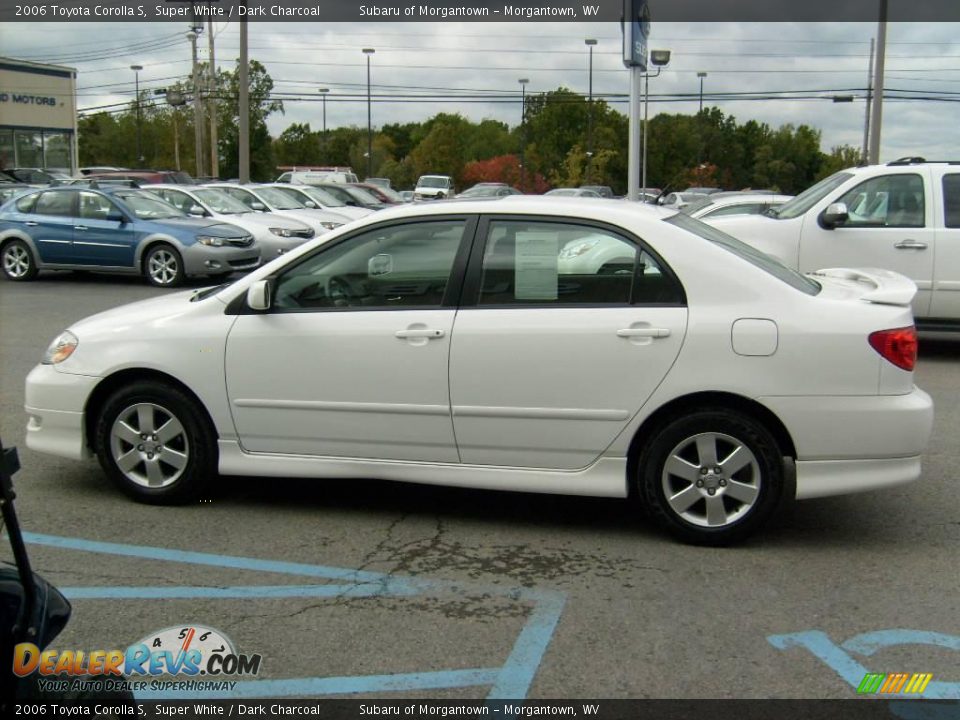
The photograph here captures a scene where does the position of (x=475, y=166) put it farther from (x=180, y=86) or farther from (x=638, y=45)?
(x=638, y=45)

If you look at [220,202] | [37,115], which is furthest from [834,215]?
[37,115]

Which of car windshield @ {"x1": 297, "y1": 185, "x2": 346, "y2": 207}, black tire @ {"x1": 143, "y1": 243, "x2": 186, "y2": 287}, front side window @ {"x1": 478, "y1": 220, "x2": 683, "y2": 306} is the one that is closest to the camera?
front side window @ {"x1": 478, "y1": 220, "x2": 683, "y2": 306}

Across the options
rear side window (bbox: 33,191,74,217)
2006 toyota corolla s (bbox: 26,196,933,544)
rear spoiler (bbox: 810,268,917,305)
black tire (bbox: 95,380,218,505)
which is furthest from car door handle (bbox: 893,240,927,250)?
rear side window (bbox: 33,191,74,217)

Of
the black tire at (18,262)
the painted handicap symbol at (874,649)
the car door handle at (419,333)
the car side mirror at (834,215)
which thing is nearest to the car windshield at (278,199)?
the black tire at (18,262)

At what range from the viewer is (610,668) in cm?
357

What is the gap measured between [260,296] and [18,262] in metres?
14.0

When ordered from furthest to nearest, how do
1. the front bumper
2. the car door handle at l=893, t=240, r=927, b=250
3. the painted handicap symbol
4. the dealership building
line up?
the dealership building
the car door handle at l=893, t=240, r=927, b=250
the front bumper
the painted handicap symbol

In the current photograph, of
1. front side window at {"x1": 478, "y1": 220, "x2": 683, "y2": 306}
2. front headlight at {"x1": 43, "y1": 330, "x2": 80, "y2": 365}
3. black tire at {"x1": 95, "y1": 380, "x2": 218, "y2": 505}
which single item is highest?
front side window at {"x1": 478, "y1": 220, "x2": 683, "y2": 306}

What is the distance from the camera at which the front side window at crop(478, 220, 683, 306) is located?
4.80 m

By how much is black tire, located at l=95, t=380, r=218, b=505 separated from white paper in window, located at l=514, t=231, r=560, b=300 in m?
1.79

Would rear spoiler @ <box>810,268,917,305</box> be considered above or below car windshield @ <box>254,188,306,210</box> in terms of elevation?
below

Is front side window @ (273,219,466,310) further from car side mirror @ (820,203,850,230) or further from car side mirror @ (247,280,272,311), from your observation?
car side mirror @ (820,203,850,230)

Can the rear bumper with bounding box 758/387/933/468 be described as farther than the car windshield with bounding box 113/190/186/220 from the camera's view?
No

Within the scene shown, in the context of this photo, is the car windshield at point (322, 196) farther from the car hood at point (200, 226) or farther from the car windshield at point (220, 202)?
the car hood at point (200, 226)
